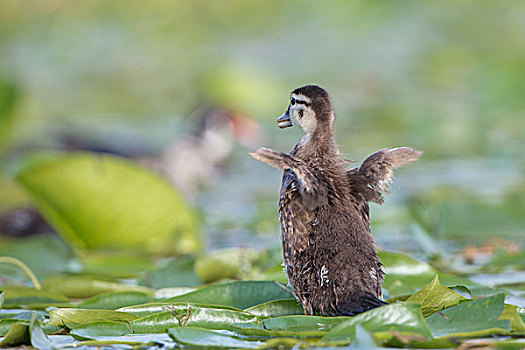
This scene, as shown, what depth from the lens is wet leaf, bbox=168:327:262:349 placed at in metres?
2.99

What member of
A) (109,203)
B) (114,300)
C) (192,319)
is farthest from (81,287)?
(192,319)

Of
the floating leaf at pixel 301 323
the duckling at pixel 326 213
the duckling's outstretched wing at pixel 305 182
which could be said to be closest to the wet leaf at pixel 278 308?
the duckling at pixel 326 213

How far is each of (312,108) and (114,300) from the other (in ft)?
4.20

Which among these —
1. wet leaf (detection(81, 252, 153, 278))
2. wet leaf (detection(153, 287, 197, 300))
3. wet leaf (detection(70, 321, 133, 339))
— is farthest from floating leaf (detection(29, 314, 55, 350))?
wet leaf (detection(81, 252, 153, 278))

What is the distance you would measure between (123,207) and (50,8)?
10.7m

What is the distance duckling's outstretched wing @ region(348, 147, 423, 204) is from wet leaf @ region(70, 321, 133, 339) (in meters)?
Result: 1.07

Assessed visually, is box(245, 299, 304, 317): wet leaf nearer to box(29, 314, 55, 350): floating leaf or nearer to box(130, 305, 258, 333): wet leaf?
box(130, 305, 258, 333): wet leaf

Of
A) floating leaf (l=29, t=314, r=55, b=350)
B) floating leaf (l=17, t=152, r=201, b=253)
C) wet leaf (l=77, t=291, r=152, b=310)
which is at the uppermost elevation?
floating leaf (l=17, t=152, r=201, b=253)

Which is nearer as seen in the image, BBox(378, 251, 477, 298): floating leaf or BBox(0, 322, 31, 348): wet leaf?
BBox(0, 322, 31, 348): wet leaf

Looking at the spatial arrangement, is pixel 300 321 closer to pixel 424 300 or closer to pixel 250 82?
pixel 424 300

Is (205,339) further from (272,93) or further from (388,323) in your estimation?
(272,93)

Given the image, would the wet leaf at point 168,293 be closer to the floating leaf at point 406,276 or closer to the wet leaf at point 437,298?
the floating leaf at point 406,276

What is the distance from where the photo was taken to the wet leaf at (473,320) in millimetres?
2969

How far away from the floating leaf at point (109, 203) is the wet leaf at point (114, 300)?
1.38 meters
